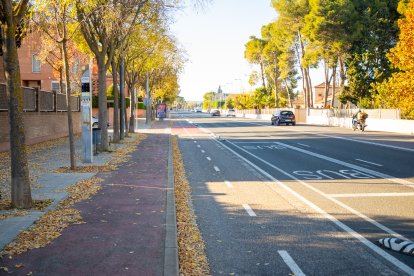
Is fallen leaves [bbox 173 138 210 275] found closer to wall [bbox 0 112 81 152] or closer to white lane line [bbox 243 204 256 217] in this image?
white lane line [bbox 243 204 256 217]

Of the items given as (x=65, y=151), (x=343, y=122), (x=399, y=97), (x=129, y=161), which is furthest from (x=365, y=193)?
(x=343, y=122)

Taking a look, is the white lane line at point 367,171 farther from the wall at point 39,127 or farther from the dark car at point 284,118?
the dark car at point 284,118

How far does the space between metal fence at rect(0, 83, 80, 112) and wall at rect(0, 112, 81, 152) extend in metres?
0.33

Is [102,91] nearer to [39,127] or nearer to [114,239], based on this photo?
[39,127]

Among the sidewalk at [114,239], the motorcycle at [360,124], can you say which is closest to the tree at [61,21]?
the sidewalk at [114,239]

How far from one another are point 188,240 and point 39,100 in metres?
20.6

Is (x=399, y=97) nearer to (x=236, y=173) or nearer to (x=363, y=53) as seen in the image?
(x=363, y=53)

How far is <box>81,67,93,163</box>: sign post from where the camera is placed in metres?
16.1

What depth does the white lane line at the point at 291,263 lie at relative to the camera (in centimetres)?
555

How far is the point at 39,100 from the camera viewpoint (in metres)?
25.2

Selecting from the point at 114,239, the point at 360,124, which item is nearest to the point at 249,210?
the point at 114,239

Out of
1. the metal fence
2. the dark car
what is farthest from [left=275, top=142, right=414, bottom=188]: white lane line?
the dark car

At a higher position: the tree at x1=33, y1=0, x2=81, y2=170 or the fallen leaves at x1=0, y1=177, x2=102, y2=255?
the tree at x1=33, y1=0, x2=81, y2=170

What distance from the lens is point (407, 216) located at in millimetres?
8344
